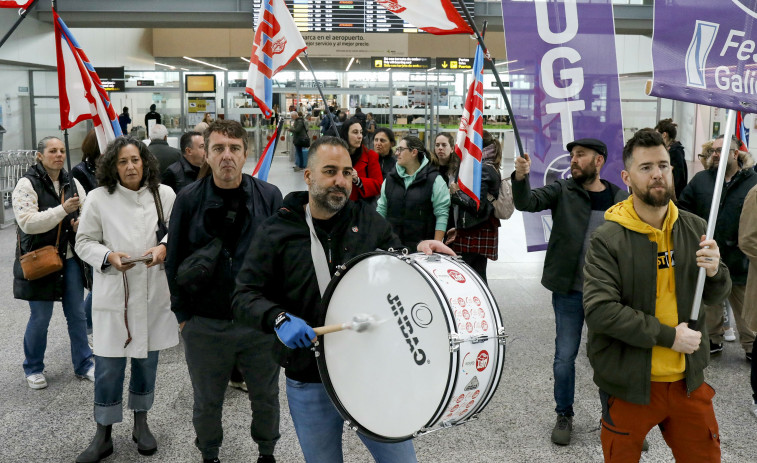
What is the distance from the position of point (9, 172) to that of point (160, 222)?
9632 millimetres

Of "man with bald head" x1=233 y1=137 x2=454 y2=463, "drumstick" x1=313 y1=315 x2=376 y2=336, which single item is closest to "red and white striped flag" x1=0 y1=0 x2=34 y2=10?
"man with bald head" x1=233 y1=137 x2=454 y2=463

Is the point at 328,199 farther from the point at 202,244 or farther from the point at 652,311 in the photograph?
the point at 652,311

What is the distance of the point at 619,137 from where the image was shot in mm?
4227

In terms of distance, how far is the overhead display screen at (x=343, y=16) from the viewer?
13.3m

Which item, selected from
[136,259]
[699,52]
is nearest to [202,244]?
[136,259]

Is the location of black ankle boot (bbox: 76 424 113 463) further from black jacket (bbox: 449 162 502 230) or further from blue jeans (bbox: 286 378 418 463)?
black jacket (bbox: 449 162 502 230)

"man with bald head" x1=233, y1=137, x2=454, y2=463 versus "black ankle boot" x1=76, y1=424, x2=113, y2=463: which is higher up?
"man with bald head" x1=233, y1=137, x2=454, y2=463

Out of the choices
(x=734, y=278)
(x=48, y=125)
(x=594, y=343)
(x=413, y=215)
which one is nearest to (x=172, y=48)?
(x=48, y=125)

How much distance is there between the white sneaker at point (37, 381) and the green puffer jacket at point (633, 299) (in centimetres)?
370

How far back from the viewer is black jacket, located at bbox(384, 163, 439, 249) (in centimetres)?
577

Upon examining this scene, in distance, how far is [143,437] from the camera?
3.92m

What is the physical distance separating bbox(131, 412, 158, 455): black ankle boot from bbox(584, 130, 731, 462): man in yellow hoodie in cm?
238

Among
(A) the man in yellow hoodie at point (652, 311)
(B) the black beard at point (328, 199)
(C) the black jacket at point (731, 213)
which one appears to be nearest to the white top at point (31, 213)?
(B) the black beard at point (328, 199)

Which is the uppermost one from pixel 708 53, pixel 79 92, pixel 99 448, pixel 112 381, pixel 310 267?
pixel 79 92
